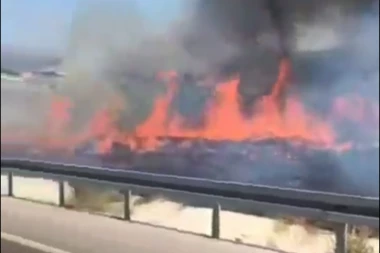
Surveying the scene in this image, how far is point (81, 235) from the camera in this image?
1.77 m

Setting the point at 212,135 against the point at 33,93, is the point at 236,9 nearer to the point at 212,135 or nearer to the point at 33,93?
the point at 212,135

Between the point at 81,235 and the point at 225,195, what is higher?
the point at 225,195

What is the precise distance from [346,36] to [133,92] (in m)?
0.53

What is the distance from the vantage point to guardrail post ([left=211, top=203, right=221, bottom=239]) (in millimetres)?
1526

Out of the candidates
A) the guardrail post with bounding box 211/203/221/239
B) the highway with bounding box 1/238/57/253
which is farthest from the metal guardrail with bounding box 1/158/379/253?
the highway with bounding box 1/238/57/253

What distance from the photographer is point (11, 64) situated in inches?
78.5

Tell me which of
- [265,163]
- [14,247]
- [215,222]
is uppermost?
[265,163]

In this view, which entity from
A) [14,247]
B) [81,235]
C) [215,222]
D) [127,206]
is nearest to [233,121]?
[215,222]

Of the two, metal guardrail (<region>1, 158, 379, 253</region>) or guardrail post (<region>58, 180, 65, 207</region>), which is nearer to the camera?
metal guardrail (<region>1, 158, 379, 253</region>)

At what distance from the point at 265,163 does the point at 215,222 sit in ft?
0.66

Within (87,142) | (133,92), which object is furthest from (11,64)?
(133,92)

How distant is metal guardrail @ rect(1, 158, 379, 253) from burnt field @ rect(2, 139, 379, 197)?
2 cm

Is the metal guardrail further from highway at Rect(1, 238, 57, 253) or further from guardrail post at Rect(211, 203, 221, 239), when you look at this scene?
highway at Rect(1, 238, 57, 253)

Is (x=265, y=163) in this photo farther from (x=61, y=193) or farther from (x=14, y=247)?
(x=14, y=247)
